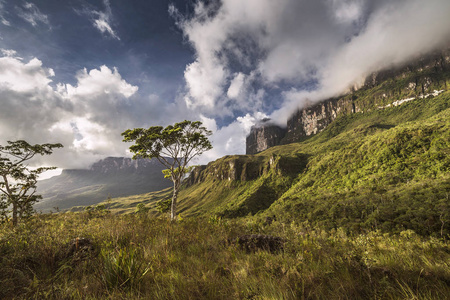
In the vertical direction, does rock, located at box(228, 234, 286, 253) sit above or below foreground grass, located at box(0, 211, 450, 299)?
below

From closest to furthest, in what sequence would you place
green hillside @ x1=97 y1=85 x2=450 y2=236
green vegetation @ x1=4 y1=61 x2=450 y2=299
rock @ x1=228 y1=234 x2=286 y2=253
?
green vegetation @ x1=4 y1=61 x2=450 y2=299, rock @ x1=228 y1=234 x2=286 y2=253, green hillside @ x1=97 y1=85 x2=450 y2=236

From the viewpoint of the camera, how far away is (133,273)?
2586 millimetres

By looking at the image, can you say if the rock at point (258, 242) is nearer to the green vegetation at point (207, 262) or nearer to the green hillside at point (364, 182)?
the green vegetation at point (207, 262)

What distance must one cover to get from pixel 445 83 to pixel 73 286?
321 m

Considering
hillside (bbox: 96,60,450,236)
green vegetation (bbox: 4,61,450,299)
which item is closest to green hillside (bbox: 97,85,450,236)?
hillside (bbox: 96,60,450,236)

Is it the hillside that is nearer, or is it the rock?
the rock

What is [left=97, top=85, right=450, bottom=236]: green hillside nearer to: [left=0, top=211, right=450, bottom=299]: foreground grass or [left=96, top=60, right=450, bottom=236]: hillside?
[left=96, top=60, right=450, bottom=236]: hillside

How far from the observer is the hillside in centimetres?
3925

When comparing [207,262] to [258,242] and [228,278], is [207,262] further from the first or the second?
[258,242]

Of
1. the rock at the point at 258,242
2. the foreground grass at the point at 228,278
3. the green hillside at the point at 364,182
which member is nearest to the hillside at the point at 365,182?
the green hillside at the point at 364,182

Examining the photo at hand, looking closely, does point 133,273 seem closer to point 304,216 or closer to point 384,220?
point 384,220

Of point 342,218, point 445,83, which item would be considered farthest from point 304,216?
point 445,83

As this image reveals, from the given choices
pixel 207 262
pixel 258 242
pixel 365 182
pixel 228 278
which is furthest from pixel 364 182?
pixel 228 278

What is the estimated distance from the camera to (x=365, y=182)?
8144 centimetres
